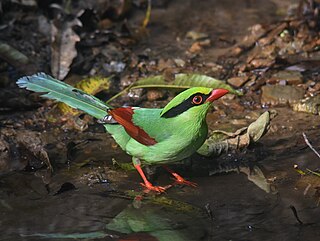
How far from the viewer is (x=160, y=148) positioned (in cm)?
479

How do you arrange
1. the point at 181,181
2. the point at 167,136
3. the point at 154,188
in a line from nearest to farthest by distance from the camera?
the point at 167,136
the point at 154,188
the point at 181,181

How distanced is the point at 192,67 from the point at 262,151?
1.91 m

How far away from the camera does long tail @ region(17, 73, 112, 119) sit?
5.18m

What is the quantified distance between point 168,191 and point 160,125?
0.49 metres

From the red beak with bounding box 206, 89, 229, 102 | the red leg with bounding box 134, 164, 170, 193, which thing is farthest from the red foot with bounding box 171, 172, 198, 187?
the red beak with bounding box 206, 89, 229, 102

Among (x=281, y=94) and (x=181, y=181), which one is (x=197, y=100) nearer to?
(x=181, y=181)

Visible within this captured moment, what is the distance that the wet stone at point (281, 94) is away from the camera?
6.42 m

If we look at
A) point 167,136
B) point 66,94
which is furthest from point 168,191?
point 66,94

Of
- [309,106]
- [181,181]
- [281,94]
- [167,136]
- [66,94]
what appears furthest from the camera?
[281,94]

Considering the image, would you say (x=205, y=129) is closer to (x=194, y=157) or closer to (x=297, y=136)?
(x=194, y=157)

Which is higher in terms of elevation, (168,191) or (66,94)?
(66,94)

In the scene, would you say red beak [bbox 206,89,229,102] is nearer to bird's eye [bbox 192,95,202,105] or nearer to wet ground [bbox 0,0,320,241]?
bird's eye [bbox 192,95,202,105]

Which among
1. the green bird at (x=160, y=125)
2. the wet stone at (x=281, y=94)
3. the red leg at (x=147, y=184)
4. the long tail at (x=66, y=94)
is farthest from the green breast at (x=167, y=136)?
the wet stone at (x=281, y=94)

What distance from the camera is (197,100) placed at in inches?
185
